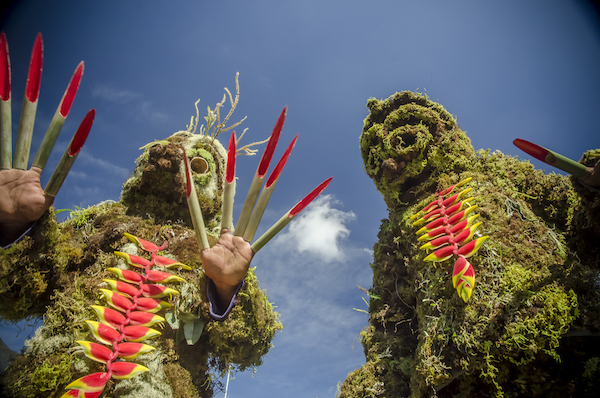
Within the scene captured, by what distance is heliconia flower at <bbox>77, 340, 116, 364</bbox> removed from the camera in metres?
2.50

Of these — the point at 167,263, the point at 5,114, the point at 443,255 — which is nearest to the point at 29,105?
the point at 5,114

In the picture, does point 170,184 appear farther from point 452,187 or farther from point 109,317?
point 452,187

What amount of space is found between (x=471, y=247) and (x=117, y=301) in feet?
10.4

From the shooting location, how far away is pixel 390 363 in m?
3.76

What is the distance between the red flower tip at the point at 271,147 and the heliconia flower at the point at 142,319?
1.59m

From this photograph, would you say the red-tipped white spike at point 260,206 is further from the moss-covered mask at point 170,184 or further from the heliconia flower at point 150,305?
the moss-covered mask at point 170,184

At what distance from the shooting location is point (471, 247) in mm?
3006

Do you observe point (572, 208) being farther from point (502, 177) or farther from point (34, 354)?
point (34, 354)

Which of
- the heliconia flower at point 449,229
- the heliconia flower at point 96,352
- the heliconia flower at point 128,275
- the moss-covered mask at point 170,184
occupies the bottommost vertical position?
the heliconia flower at point 96,352

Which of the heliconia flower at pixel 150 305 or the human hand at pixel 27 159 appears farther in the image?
the heliconia flower at pixel 150 305

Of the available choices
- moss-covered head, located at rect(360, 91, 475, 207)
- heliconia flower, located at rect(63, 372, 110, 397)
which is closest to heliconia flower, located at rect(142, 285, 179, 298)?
heliconia flower, located at rect(63, 372, 110, 397)

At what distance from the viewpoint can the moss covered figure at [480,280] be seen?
2.62m

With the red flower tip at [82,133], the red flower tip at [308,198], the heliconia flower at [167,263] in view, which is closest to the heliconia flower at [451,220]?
the red flower tip at [308,198]

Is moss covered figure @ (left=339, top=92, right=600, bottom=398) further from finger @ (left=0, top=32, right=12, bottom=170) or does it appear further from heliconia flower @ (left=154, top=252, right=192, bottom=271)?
finger @ (left=0, top=32, right=12, bottom=170)
